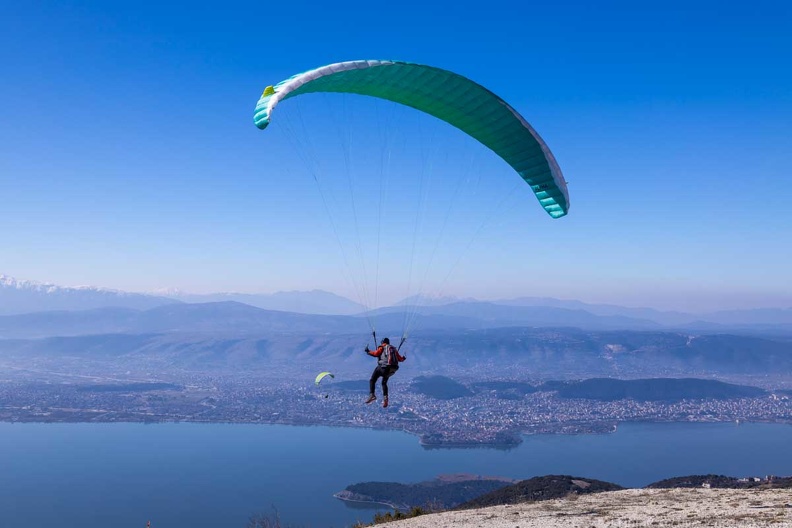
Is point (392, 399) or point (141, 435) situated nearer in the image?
point (141, 435)

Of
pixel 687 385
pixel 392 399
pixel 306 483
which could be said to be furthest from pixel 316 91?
pixel 687 385

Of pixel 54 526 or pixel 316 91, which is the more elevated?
pixel 316 91

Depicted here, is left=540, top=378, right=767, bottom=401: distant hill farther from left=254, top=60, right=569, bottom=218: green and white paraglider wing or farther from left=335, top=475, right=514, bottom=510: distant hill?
left=254, top=60, right=569, bottom=218: green and white paraglider wing

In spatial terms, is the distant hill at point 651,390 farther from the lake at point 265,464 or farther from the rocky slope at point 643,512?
the rocky slope at point 643,512

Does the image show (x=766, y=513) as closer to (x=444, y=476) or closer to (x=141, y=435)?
(x=444, y=476)

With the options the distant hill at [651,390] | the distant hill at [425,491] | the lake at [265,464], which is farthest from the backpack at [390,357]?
the distant hill at [651,390]

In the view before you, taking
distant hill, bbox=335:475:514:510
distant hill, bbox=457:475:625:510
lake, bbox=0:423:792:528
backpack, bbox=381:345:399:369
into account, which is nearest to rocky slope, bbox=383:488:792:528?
backpack, bbox=381:345:399:369

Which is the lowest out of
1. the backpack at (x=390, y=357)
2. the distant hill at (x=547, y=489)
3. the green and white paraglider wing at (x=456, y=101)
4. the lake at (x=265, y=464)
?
the lake at (x=265, y=464)
